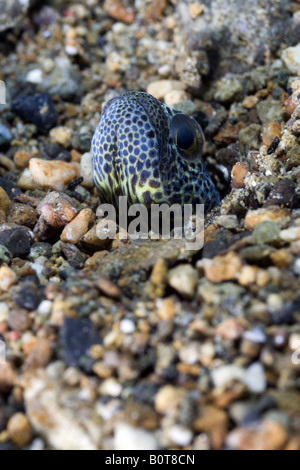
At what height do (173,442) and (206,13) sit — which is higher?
(206,13)

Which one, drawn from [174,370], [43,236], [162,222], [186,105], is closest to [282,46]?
[186,105]

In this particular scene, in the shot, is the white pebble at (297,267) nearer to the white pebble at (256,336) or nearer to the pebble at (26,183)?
the white pebble at (256,336)

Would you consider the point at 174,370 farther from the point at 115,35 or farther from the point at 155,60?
the point at 115,35

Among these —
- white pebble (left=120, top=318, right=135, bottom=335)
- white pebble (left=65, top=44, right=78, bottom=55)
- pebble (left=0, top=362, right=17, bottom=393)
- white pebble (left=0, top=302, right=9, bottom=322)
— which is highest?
white pebble (left=65, top=44, right=78, bottom=55)

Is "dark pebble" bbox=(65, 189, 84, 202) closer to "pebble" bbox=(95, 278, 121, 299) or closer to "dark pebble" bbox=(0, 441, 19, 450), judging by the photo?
"pebble" bbox=(95, 278, 121, 299)

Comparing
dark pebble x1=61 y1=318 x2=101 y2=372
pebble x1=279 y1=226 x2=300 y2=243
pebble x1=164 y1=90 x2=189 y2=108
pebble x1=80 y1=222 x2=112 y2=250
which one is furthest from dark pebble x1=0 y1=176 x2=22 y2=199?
pebble x1=279 y1=226 x2=300 y2=243

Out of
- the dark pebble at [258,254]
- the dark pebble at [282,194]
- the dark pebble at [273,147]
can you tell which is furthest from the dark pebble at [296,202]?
the dark pebble at [273,147]
